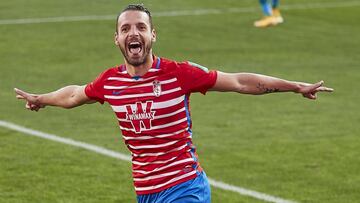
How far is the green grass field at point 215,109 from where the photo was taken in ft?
41.3

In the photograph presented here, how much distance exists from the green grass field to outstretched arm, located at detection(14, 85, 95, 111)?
→ 3.07 meters

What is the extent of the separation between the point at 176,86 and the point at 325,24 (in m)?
21.6

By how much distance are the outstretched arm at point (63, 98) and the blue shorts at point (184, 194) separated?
978 millimetres

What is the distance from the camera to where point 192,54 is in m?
23.7

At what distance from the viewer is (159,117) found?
783 centimetres

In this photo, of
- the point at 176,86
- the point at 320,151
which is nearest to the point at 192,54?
the point at 320,151

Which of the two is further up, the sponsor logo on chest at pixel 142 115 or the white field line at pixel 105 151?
the sponsor logo on chest at pixel 142 115

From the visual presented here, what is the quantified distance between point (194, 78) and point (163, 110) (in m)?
0.35

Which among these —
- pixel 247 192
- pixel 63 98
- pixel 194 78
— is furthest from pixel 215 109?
pixel 194 78

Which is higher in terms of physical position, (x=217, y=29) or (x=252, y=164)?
(x=217, y=29)

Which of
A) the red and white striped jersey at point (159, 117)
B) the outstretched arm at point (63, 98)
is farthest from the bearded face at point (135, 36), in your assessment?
the outstretched arm at point (63, 98)

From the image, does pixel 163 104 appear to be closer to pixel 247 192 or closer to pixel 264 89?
pixel 264 89

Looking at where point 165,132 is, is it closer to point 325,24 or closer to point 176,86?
point 176,86

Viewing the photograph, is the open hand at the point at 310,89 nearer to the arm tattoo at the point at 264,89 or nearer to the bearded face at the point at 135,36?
the arm tattoo at the point at 264,89
